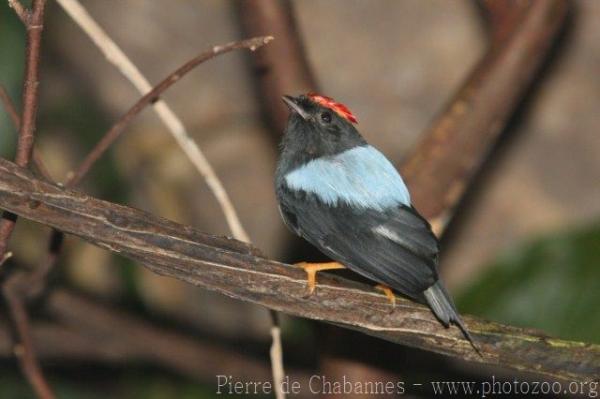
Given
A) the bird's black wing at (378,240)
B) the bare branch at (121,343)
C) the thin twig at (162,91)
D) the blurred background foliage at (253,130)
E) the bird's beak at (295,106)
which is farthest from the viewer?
the blurred background foliage at (253,130)

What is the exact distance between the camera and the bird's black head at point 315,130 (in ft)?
9.69

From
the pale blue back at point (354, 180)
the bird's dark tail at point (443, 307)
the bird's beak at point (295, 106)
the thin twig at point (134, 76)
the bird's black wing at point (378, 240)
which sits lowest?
the bird's dark tail at point (443, 307)

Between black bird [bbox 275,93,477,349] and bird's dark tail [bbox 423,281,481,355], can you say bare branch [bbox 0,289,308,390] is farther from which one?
bird's dark tail [bbox 423,281,481,355]

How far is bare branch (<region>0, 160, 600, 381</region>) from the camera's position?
1.96m

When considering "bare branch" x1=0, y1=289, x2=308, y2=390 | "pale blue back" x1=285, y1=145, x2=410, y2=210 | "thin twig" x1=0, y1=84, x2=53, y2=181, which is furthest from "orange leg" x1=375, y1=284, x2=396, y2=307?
"bare branch" x1=0, y1=289, x2=308, y2=390

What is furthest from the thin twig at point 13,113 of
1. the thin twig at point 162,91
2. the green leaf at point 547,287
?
the green leaf at point 547,287

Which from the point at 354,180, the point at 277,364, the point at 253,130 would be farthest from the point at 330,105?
the point at 253,130

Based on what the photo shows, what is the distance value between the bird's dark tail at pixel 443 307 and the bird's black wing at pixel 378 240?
0.10ft

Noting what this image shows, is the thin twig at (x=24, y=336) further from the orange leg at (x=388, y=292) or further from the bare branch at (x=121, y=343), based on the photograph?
the orange leg at (x=388, y=292)

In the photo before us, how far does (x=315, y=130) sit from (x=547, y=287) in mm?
1331

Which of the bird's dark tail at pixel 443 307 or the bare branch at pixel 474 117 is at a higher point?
the bare branch at pixel 474 117

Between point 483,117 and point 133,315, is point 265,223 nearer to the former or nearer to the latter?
point 133,315

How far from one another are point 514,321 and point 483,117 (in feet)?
3.30

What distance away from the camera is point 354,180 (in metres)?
2.71
